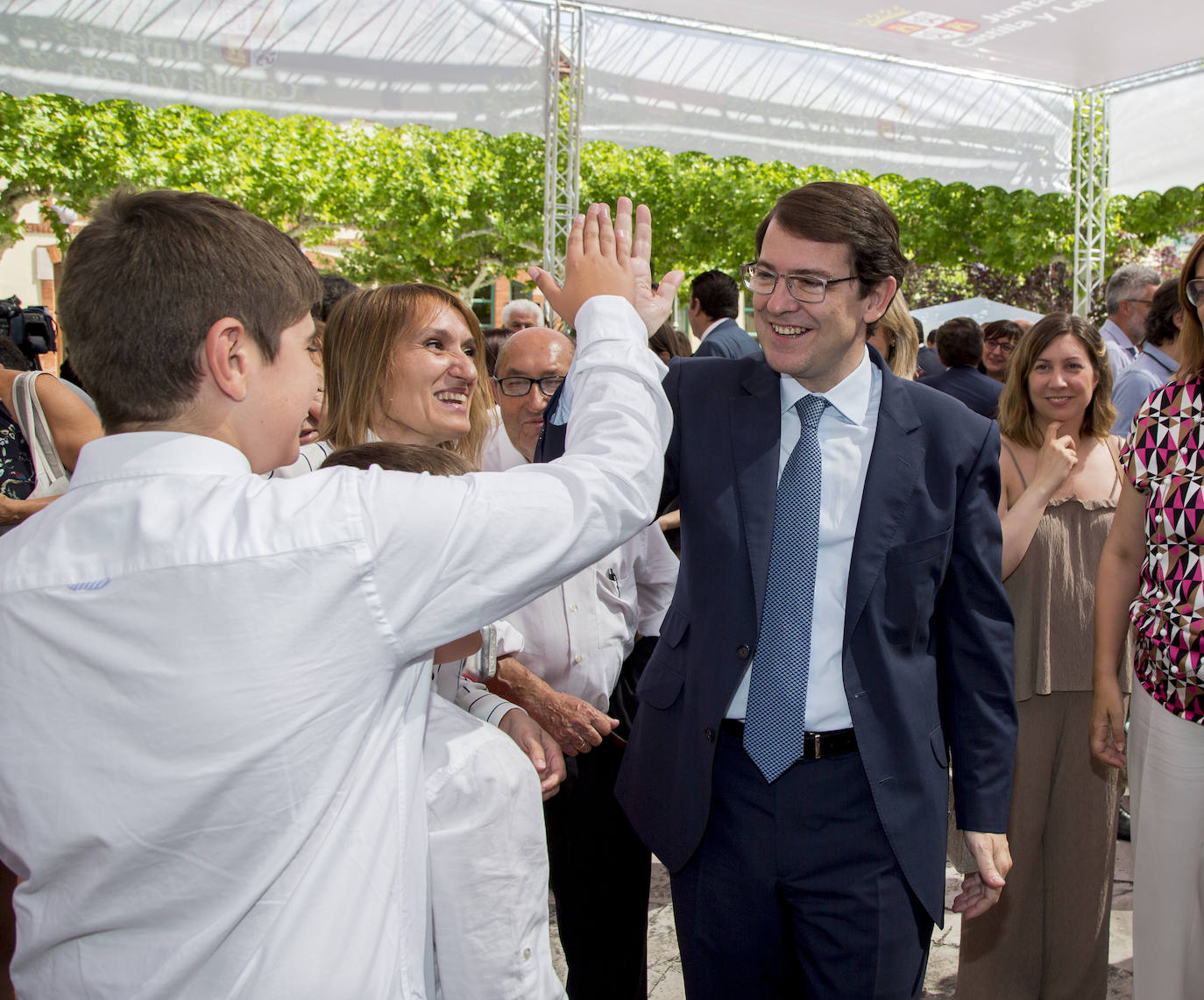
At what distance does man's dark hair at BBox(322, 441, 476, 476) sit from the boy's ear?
46 cm

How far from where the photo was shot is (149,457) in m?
1.07

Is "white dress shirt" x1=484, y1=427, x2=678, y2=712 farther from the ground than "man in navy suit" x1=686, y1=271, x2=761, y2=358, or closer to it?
closer to it

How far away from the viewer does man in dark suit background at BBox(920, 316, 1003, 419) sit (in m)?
5.58

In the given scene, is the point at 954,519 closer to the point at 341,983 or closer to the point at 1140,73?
the point at 341,983

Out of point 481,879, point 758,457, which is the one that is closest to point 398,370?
point 758,457

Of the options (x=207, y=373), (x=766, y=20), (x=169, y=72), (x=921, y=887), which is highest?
(x=766, y=20)

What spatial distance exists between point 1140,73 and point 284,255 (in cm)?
951

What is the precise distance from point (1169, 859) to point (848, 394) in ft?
4.96

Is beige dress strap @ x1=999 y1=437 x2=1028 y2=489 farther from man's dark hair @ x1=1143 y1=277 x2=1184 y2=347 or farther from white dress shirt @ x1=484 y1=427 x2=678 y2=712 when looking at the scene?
man's dark hair @ x1=1143 y1=277 x2=1184 y2=347

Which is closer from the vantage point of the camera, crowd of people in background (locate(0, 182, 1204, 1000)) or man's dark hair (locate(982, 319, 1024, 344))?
crowd of people in background (locate(0, 182, 1204, 1000))

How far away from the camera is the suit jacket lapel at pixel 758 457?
201 cm

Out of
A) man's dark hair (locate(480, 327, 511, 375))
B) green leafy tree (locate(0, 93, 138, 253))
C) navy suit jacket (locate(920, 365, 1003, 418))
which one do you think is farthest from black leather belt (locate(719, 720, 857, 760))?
green leafy tree (locate(0, 93, 138, 253))

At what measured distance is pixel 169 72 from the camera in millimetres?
5730

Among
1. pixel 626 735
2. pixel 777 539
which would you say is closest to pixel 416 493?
pixel 777 539
